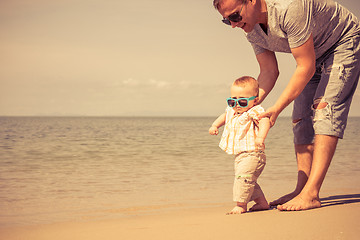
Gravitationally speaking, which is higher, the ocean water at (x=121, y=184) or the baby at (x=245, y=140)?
the baby at (x=245, y=140)

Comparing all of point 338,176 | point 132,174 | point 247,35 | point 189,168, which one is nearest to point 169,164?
point 189,168

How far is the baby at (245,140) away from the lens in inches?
119

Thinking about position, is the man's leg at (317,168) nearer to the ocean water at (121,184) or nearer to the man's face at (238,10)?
the man's face at (238,10)

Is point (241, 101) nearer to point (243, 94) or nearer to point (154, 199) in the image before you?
point (243, 94)

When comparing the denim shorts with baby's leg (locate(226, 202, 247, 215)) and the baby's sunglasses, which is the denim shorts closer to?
the baby's sunglasses

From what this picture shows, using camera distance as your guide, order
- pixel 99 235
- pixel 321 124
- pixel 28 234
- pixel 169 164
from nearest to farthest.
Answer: pixel 99 235 < pixel 28 234 < pixel 321 124 < pixel 169 164

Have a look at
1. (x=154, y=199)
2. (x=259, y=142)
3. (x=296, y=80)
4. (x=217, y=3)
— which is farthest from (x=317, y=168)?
(x=154, y=199)

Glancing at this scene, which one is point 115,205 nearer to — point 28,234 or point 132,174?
point 28,234

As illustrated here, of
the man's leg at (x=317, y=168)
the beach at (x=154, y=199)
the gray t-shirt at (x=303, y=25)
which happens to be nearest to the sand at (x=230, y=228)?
the beach at (x=154, y=199)

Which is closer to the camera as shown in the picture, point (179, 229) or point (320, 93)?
point (179, 229)

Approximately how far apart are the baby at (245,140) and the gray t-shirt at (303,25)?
0.38 metres

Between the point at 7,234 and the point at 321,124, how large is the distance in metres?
2.54

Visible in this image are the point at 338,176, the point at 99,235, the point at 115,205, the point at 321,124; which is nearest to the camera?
the point at 99,235

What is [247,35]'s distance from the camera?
133 inches
